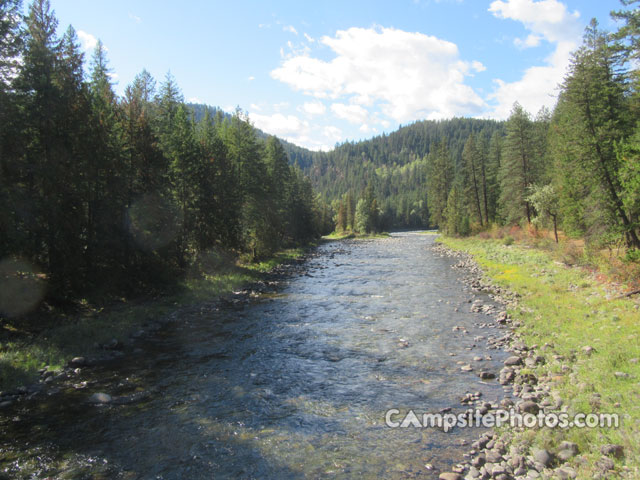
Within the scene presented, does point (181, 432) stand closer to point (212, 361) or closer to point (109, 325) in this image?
point (212, 361)

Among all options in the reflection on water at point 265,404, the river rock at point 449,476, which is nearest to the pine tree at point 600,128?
the reflection on water at point 265,404

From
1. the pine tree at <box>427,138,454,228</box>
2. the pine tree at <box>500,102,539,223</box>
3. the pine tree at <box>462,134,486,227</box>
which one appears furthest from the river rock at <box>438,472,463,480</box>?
the pine tree at <box>427,138,454,228</box>

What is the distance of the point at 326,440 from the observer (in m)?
8.86

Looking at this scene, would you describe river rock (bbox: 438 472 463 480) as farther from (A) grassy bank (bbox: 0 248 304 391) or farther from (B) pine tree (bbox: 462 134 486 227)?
(B) pine tree (bbox: 462 134 486 227)

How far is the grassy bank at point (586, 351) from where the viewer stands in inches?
281

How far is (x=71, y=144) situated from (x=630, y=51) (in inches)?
1333

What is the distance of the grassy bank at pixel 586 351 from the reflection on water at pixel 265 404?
6.22 feet

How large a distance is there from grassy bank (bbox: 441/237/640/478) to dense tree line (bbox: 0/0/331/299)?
1996 centimetres

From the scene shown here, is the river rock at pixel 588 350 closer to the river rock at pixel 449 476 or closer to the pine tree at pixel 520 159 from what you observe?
the river rock at pixel 449 476

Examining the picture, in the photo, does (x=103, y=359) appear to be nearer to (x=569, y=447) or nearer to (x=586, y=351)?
(x=569, y=447)

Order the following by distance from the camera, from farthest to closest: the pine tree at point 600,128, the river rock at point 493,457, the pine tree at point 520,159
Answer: the pine tree at point 520,159, the pine tree at point 600,128, the river rock at point 493,457

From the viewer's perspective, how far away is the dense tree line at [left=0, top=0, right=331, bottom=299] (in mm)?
16391

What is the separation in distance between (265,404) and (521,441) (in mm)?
6710

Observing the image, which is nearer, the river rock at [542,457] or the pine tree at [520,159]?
the river rock at [542,457]
